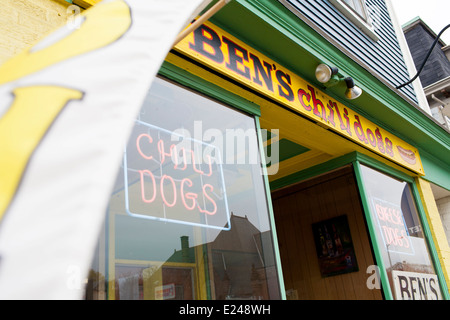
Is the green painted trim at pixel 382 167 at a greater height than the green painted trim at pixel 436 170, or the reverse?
the green painted trim at pixel 436 170

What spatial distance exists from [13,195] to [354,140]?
160 inches

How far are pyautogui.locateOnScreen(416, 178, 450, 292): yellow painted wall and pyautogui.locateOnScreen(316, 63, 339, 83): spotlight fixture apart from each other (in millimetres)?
2656

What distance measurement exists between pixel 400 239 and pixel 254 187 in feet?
8.49

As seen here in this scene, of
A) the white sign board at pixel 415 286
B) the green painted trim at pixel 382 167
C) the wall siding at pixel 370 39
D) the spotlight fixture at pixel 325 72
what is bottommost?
the white sign board at pixel 415 286

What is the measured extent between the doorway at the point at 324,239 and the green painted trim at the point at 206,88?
2028 mm

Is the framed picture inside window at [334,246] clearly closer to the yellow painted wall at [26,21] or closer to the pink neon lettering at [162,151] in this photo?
the pink neon lettering at [162,151]

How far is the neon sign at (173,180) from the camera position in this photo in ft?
8.04

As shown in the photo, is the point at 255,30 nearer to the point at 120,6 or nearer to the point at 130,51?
the point at 120,6

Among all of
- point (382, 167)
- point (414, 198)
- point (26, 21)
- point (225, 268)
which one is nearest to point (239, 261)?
point (225, 268)

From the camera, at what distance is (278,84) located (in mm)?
3742

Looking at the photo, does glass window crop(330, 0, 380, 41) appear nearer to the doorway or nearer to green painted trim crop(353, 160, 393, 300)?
the doorway

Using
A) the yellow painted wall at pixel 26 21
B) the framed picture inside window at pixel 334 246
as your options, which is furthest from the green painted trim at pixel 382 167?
the yellow painted wall at pixel 26 21

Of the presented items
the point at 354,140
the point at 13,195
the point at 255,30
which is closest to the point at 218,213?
the point at 255,30

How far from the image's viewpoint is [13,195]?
0.95m
